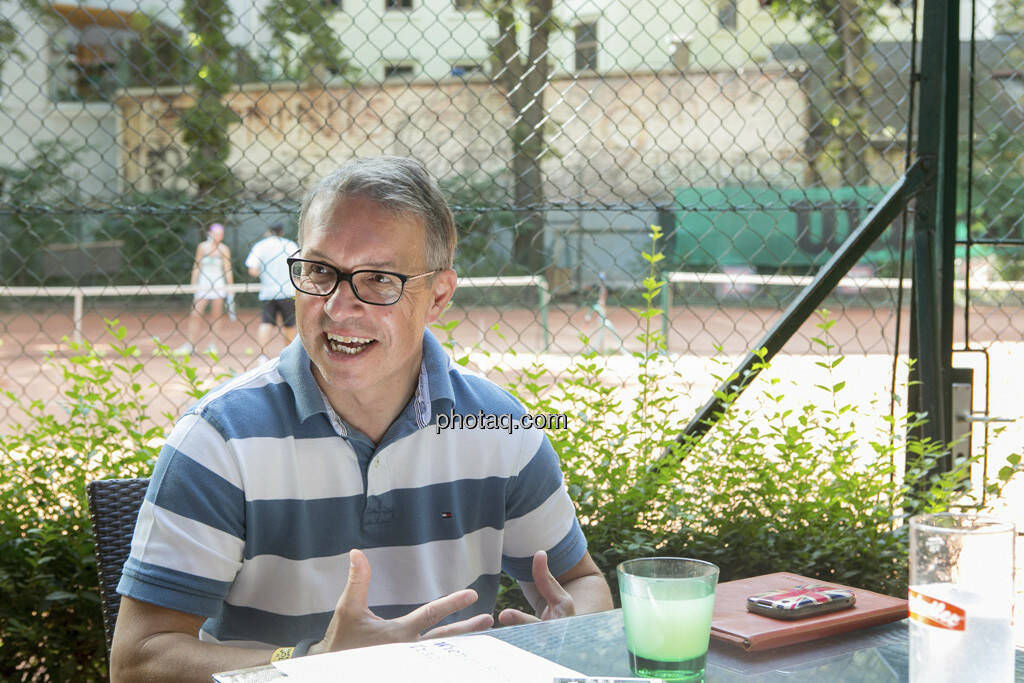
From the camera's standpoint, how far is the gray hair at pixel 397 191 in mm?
1618

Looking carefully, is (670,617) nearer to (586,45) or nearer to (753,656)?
(753,656)

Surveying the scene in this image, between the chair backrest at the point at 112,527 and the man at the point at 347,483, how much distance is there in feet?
0.63

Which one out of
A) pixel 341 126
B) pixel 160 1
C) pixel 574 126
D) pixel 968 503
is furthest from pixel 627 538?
pixel 160 1

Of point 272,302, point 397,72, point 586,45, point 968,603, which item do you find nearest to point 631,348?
point 586,45

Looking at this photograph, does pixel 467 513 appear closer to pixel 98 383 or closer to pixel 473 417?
pixel 473 417

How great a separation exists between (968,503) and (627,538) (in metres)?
0.95

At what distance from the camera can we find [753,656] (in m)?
1.16

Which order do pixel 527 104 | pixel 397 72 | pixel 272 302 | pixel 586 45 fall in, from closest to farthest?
pixel 527 104 → pixel 272 302 → pixel 397 72 → pixel 586 45

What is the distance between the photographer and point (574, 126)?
46.4ft

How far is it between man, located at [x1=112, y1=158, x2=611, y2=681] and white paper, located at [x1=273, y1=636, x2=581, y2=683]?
326mm

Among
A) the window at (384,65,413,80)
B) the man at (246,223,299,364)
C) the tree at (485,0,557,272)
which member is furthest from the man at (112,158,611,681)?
the man at (246,223,299,364)

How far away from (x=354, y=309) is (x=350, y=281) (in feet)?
0.14

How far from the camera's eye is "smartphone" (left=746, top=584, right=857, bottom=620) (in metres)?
1.22

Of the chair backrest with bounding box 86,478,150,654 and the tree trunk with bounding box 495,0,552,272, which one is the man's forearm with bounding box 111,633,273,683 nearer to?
the chair backrest with bounding box 86,478,150,654
